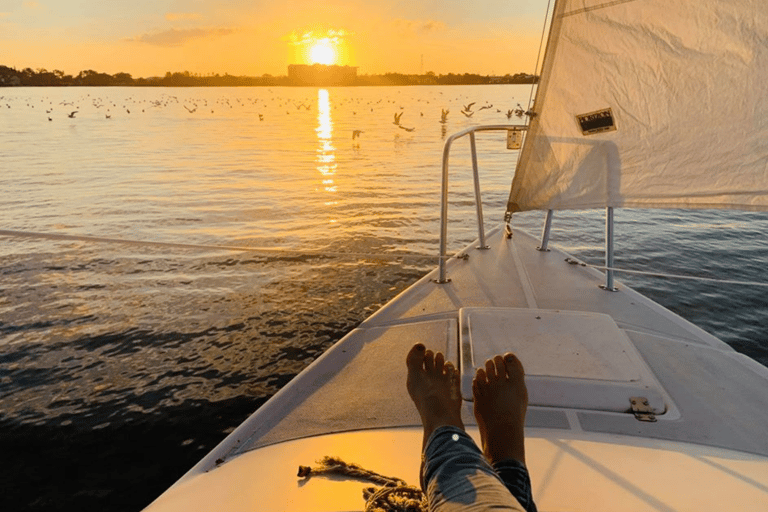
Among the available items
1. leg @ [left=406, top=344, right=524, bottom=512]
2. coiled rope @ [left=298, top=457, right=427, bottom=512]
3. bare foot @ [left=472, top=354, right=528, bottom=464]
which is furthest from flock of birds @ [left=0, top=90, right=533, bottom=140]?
coiled rope @ [left=298, top=457, right=427, bottom=512]

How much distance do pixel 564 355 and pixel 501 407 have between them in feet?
2.62

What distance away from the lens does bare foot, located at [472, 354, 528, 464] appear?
7.04 feet

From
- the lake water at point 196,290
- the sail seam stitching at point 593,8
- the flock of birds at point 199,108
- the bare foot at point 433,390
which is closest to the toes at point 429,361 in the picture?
the bare foot at point 433,390

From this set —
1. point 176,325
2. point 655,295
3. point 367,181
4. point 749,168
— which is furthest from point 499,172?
point 749,168

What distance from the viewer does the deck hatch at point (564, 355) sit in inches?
108

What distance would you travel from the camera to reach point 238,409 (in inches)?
207

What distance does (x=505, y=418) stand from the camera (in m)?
2.32

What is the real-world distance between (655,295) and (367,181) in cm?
1155

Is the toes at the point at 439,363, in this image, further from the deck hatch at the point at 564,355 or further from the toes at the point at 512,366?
the toes at the point at 512,366

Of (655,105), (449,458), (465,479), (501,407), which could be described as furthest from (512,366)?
(655,105)

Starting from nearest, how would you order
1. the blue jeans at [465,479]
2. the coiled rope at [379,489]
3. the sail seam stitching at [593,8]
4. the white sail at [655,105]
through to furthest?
the blue jeans at [465,479] < the coiled rope at [379,489] < the white sail at [655,105] < the sail seam stitching at [593,8]

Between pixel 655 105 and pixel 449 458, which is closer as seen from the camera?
pixel 449 458

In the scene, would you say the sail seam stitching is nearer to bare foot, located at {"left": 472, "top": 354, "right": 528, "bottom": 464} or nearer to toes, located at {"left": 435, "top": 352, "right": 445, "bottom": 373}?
bare foot, located at {"left": 472, "top": 354, "right": 528, "bottom": 464}

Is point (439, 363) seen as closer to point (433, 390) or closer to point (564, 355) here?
point (433, 390)
